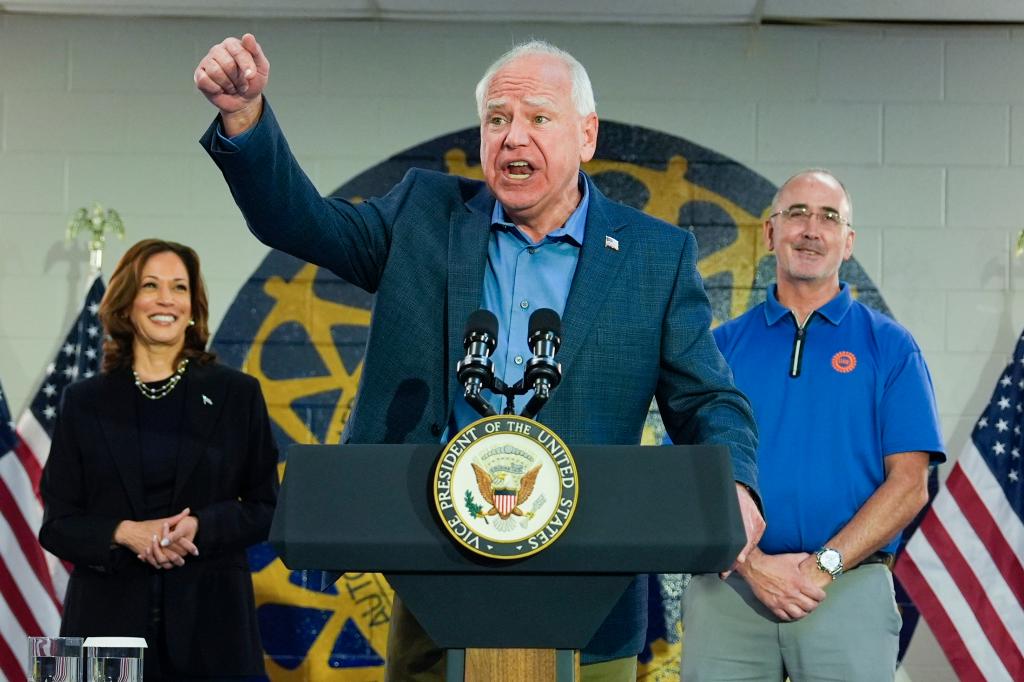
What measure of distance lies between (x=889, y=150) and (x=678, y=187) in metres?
0.74

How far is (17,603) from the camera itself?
3.99 m

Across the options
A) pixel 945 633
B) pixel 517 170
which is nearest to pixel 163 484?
pixel 517 170

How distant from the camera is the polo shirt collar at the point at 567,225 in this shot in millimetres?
1831

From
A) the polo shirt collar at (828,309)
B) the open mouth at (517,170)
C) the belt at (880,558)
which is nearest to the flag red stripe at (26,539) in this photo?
the polo shirt collar at (828,309)

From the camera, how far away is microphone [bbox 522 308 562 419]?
1.30 metres

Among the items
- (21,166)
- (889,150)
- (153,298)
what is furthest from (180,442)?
(889,150)

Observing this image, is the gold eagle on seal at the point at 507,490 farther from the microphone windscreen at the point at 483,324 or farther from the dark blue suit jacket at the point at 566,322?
the dark blue suit jacket at the point at 566,322

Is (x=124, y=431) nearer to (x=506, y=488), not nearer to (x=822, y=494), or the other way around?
(x=822, y=494)

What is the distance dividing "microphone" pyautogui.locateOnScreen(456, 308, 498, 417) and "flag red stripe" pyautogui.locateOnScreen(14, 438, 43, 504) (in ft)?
10.2

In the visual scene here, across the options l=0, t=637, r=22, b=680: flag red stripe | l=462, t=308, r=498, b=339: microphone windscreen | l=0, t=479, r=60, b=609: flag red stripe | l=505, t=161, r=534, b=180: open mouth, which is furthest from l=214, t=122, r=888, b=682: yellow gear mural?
l=462, t=308, r=498, b=339: microphone windscreen

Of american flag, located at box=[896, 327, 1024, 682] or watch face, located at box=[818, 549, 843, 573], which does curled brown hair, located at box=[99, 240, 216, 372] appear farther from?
american flag, located at box=[896, 327, 1024, 682]

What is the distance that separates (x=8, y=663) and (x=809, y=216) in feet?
8.94

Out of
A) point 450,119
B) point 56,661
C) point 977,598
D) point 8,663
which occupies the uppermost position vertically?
point 450,119

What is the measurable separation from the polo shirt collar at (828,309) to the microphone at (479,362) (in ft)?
5.82
